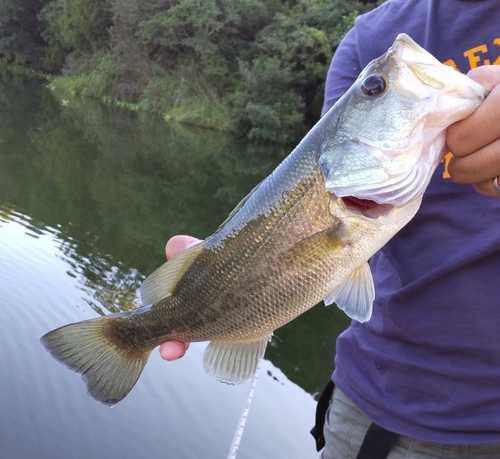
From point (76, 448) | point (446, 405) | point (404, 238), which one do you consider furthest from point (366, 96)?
point (76, 448)

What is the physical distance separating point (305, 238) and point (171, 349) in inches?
29.1

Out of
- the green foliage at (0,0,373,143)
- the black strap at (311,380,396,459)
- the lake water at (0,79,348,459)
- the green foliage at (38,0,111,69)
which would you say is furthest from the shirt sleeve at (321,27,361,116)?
the green foliage at (38,0,111,69)

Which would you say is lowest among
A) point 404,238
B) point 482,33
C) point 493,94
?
point 404,238

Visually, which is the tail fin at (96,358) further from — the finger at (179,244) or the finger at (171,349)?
the finger at (179,244)

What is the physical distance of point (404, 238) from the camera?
2.06m

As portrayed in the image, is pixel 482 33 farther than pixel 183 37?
No

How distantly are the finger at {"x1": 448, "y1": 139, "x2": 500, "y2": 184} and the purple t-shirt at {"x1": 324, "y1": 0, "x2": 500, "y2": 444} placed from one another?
39 centimetres

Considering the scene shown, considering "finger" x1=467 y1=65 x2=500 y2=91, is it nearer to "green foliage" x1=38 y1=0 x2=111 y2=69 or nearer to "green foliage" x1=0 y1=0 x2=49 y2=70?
"green foliage" x1=38 y1=0 x2=111 y2=69

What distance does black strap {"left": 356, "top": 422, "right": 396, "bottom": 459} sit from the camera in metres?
1.96

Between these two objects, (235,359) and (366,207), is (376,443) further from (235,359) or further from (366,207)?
(366,207)

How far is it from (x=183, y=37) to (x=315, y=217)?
29579 mm

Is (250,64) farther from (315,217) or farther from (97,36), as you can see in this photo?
(315,217)

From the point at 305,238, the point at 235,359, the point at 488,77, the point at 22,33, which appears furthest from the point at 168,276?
the point at 22,33

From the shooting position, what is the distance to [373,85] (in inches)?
67.4
